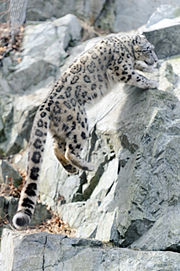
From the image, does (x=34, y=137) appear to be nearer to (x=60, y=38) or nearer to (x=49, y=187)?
(x=49, y=187)

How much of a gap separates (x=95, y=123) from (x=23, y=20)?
7060 millimetres

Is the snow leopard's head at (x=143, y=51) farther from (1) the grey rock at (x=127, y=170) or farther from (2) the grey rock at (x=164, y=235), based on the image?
(2) the grey rock at (x=164, y=235)

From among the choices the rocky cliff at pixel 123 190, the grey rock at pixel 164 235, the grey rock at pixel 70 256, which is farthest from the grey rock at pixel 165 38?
the grey rock at pixel 70 256

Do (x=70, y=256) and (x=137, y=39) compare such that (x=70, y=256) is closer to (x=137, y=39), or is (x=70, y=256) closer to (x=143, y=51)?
(x=143, y=51)

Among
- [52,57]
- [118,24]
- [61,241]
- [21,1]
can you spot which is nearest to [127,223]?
[61,241]

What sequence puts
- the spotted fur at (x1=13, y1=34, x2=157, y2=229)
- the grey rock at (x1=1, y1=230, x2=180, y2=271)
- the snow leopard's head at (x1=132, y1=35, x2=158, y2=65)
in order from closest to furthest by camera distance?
1. the grey rock at (x1=1, y1=230, x2=180, y2=271)
2. the spotted fur at (x1=13, y1=34, x2=157, y2=229)
3. the snow leopard's head at (x1=132, y1=35, x2=158, y2=65)

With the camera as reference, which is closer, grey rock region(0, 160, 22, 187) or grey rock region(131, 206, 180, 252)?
grey rock region(131, 206, 180, 252)

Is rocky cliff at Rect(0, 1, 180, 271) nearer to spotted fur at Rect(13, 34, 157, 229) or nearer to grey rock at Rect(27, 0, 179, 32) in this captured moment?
spotted fur at Rect(13, 34, 157, 229)

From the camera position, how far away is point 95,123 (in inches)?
346

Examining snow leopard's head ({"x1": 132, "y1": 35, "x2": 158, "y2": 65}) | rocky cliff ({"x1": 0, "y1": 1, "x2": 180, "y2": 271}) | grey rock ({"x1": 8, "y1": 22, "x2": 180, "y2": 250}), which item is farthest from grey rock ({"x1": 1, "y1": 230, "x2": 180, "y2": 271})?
snow leopard's head ({"x1": 132, "y1": 35, "x2": 158, "y2": 65})

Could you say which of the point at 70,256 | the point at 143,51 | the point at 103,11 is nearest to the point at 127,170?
the point at 70,256

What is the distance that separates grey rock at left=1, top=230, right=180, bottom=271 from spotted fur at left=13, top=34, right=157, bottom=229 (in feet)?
2.04

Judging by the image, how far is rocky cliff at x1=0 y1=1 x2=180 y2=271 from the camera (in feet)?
19.7

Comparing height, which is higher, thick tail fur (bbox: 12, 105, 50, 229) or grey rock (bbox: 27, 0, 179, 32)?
grey rock (bbox: 27, 0, 179, 32)
